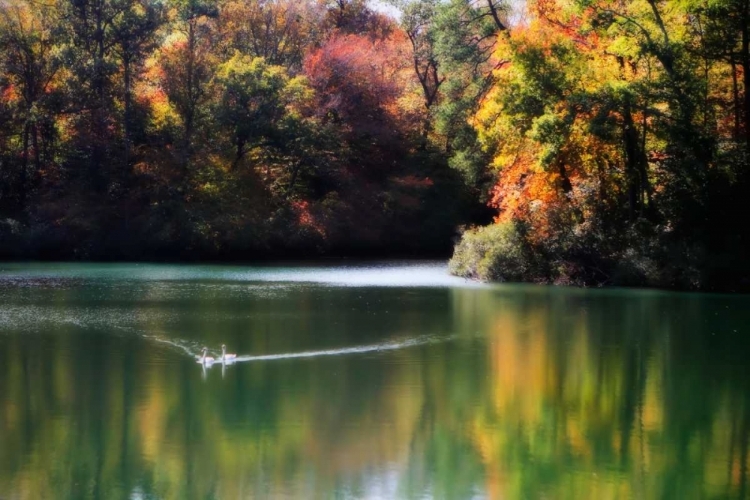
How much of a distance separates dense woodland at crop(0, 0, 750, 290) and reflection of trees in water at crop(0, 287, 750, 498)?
902cm

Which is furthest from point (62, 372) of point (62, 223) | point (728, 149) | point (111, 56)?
point (111, 56)

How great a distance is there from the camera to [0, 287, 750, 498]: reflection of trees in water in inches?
336

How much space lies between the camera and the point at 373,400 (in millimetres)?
11711

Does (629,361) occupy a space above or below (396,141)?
below

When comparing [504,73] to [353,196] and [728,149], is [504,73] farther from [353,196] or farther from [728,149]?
[353,196]

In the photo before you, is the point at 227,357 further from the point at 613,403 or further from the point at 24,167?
the point at 24,167

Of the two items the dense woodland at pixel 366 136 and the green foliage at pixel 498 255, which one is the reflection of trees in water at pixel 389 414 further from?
the green foliage at pixel 498 255

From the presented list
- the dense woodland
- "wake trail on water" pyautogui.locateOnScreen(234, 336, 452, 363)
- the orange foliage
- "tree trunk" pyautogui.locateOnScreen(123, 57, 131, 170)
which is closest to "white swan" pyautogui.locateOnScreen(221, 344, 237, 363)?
"wake trail on water" pyautogui.locateOnScreen(234, 336, 452, 363)

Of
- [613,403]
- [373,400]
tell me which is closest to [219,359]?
[373,400]

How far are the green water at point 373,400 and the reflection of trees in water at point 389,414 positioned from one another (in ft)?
0.13

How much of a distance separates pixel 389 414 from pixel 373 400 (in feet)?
2.40

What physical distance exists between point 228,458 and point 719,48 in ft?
72.2

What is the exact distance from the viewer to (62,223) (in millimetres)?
38500

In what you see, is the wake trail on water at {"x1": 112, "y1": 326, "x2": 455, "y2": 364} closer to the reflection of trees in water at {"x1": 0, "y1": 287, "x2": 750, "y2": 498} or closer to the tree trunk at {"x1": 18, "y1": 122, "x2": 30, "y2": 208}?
the reflection of trees in water at {"x1": 0, "y1": 287, "x2": 750, "y2": 498}
